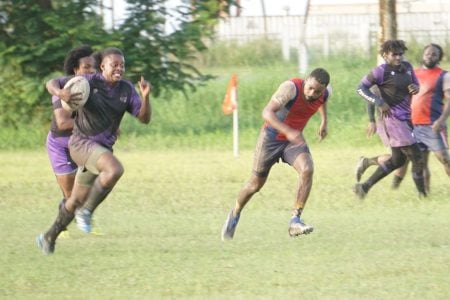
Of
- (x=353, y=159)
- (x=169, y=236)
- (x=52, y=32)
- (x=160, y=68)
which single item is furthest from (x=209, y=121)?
(x=169, y=236)

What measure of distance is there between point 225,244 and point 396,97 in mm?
4141

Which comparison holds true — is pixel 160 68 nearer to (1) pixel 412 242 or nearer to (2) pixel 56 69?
(2) pixel 56 69

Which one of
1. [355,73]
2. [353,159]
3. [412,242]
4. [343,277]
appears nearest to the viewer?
[343,277]

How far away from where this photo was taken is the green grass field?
356 inches

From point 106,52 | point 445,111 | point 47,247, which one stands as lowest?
point 47,247

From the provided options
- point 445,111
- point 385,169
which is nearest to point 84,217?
point 385,169

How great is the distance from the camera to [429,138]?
15617mm

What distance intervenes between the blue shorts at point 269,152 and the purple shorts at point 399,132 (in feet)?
11.4

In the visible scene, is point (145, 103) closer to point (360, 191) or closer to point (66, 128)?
point (66, 128)

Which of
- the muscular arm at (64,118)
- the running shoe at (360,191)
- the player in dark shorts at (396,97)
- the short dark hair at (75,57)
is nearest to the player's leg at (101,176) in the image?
the muscular arm at (64,118)

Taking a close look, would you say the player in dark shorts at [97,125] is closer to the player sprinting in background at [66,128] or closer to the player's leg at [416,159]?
the player sprinting in background at [66,128]

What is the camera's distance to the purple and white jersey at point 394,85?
14656mm

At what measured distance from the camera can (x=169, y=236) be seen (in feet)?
40.1

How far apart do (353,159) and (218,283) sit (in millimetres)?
12081
